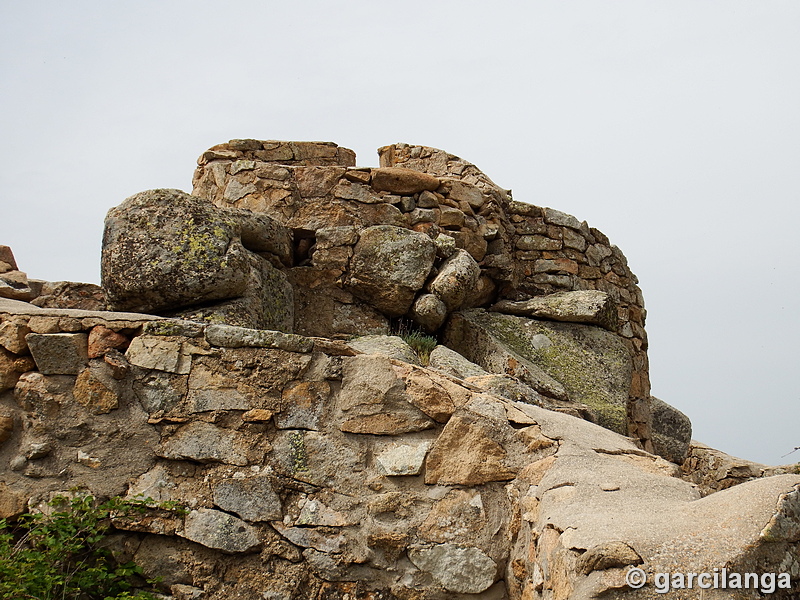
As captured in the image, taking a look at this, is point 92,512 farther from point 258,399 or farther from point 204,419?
point 258,399

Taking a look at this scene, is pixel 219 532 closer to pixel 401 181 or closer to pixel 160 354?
pixel 160 354

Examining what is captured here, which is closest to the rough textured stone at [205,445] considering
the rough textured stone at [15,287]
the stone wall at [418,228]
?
the rough textured stone at [15,287]

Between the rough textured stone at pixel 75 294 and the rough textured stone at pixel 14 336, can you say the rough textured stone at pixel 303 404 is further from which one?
the rough textured stone at pixel 75 294

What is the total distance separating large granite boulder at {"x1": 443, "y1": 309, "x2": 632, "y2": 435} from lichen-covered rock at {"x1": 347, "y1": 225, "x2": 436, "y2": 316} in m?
0.55

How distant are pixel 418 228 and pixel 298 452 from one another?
3.40 m

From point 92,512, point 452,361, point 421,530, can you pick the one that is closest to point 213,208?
point 452,361

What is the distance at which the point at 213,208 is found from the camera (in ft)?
19.3

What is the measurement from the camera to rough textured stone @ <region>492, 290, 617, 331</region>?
7238 mm

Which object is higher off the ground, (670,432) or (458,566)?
(670,432)

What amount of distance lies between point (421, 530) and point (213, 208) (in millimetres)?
3057

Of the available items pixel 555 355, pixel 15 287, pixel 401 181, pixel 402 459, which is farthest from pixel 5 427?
pixel 555 355

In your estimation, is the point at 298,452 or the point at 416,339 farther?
the point at 416,339

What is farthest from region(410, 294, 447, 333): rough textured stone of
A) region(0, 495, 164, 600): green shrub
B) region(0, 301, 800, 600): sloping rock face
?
region(0, 495, 164, 600): green shrub

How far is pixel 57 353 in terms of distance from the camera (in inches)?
161
